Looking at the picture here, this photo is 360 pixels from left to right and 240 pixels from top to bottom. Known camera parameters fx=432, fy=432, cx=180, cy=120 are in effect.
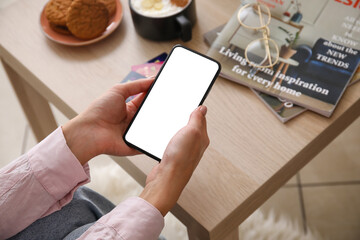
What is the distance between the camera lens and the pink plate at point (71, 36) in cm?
93

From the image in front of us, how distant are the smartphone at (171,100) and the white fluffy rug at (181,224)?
1.39 ft

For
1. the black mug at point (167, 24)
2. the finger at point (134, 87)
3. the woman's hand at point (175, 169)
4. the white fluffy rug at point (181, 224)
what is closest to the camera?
the woman's hand at point (175, 169)

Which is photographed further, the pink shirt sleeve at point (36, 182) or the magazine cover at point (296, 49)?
the magazine cover at point (296, 49)

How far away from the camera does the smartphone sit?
2.42 feet

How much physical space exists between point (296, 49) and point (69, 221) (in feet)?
1.76

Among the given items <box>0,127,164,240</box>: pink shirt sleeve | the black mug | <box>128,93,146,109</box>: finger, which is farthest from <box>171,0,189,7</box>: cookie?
<box>0,127,164,240</box>: pink shirt sleeve

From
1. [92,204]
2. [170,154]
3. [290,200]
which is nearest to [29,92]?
[92,204]

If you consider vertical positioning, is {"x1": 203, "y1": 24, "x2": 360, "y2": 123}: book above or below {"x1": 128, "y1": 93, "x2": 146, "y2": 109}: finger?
below

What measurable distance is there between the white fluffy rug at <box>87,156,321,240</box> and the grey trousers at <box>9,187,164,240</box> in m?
0.32

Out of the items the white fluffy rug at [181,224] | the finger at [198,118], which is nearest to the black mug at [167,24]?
the finger at [198,118]

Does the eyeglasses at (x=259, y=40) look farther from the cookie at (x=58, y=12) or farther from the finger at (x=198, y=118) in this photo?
the cookie at (x=58, y=12)

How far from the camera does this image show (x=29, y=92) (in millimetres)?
1151

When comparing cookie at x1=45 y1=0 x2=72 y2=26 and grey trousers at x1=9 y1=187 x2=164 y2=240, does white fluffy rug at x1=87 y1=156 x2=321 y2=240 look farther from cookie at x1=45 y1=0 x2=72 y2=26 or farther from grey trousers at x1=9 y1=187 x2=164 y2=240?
cookie at x1=45 y1=0 x2=72 y2=26

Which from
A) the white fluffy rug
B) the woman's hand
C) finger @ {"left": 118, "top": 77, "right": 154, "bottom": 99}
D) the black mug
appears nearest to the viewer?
the woman's hand
